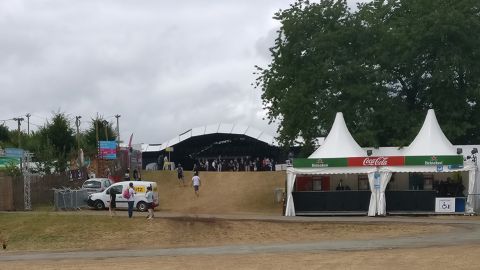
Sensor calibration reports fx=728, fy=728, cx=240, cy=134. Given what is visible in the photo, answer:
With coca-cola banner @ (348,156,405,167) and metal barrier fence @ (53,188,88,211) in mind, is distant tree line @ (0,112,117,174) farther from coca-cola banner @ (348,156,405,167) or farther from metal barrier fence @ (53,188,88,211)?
coca-cola banner @ (348,156,405,167)

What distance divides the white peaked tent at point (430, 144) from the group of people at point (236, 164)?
36546mm

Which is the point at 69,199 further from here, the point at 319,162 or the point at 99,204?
the point at 319,162

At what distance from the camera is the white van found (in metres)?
41.3

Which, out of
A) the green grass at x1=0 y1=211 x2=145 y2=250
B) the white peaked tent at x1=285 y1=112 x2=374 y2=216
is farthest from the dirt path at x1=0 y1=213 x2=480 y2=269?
the white peaked tent at x1=285 y1=112 x2=374 y2=216

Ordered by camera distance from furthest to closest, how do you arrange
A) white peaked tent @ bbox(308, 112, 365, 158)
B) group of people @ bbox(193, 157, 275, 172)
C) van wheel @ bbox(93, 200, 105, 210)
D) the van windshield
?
group of people @ bbox(193, 157, 275, 172)
the van windshield
van wheel @ bbox(93, 200, 105, 210)
white peaked tent @ bbox(308, 112, 365, 158)

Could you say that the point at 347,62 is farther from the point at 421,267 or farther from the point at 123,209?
the point at 421,267

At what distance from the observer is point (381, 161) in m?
38.6

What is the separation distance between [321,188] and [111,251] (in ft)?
59.3

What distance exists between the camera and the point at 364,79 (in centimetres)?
4866

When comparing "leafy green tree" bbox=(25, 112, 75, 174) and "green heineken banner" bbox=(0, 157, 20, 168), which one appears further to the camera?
"leafy green tree" bbox=(25, 112, 75, 174)

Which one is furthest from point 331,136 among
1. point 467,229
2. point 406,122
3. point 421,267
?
point 421,267

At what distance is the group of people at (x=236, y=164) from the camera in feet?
261

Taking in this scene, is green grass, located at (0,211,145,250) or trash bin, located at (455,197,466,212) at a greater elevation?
trash bin, located at (455,197,466,212)

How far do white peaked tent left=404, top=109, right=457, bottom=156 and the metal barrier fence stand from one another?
1916cm
